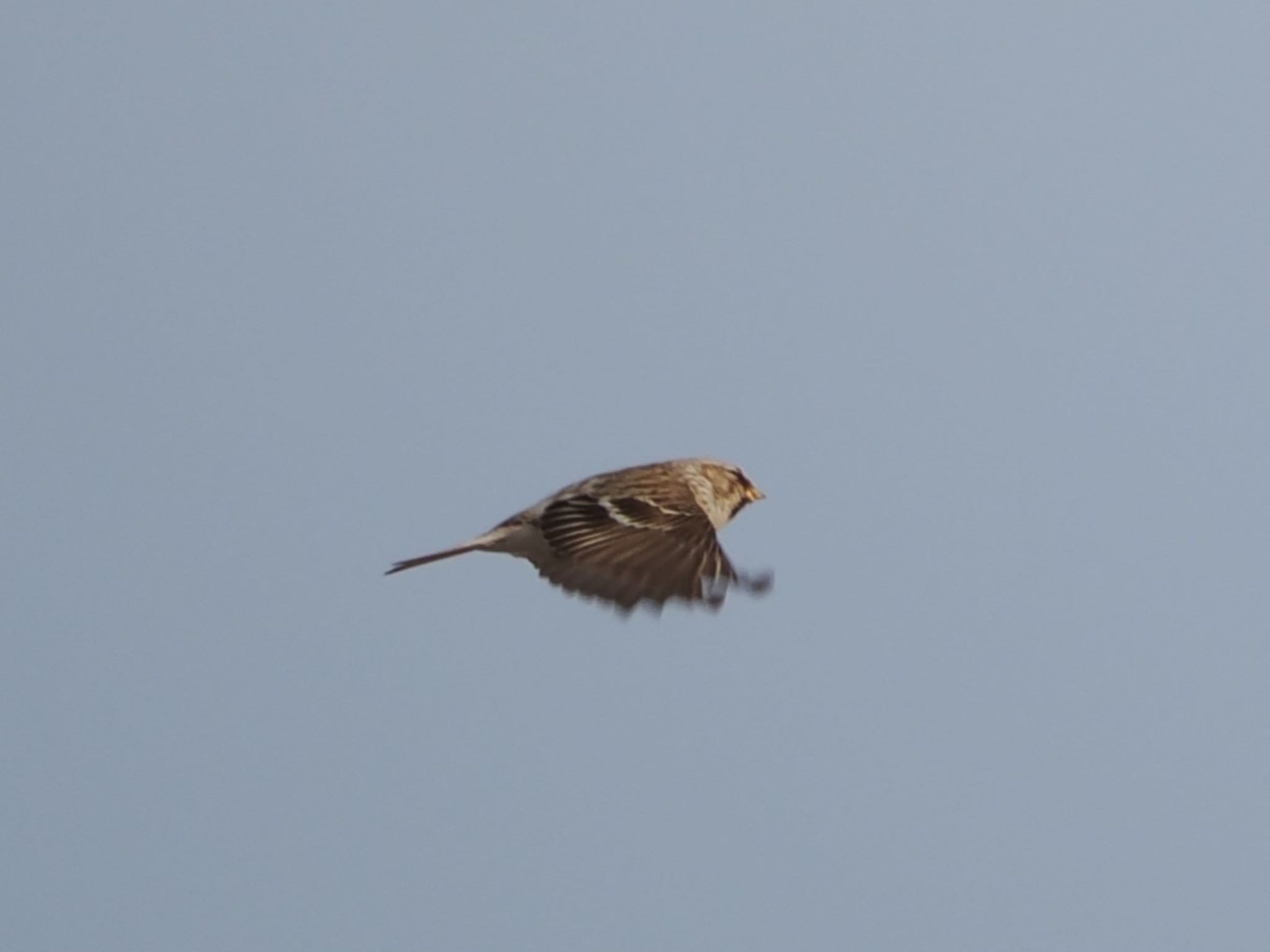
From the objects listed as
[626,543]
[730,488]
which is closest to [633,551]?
[626,543]

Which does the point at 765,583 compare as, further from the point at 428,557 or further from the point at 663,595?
the point at 428,557

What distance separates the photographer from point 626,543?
13.2 meters

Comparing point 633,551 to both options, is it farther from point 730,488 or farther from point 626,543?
point 730,488

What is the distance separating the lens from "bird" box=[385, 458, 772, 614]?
40.7 feet

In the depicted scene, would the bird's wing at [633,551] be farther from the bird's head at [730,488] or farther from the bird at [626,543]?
the bird's head at [730,488]

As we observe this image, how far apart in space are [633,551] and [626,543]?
0.64ft

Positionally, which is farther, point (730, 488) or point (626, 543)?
point (730, 488)

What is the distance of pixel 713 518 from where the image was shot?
1605 centimetres

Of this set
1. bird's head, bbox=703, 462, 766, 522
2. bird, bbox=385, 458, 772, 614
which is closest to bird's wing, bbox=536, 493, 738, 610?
bird, bbox=385, 458, 772, 614

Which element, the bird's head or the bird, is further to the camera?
the bird's head

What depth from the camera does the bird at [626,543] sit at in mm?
12414

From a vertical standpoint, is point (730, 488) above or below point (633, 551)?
above

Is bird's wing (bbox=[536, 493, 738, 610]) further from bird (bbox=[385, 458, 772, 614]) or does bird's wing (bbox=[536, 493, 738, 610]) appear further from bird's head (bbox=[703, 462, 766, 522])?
bird's head (bbox=[703, 462, 766, 522])

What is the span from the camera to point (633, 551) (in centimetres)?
1305
